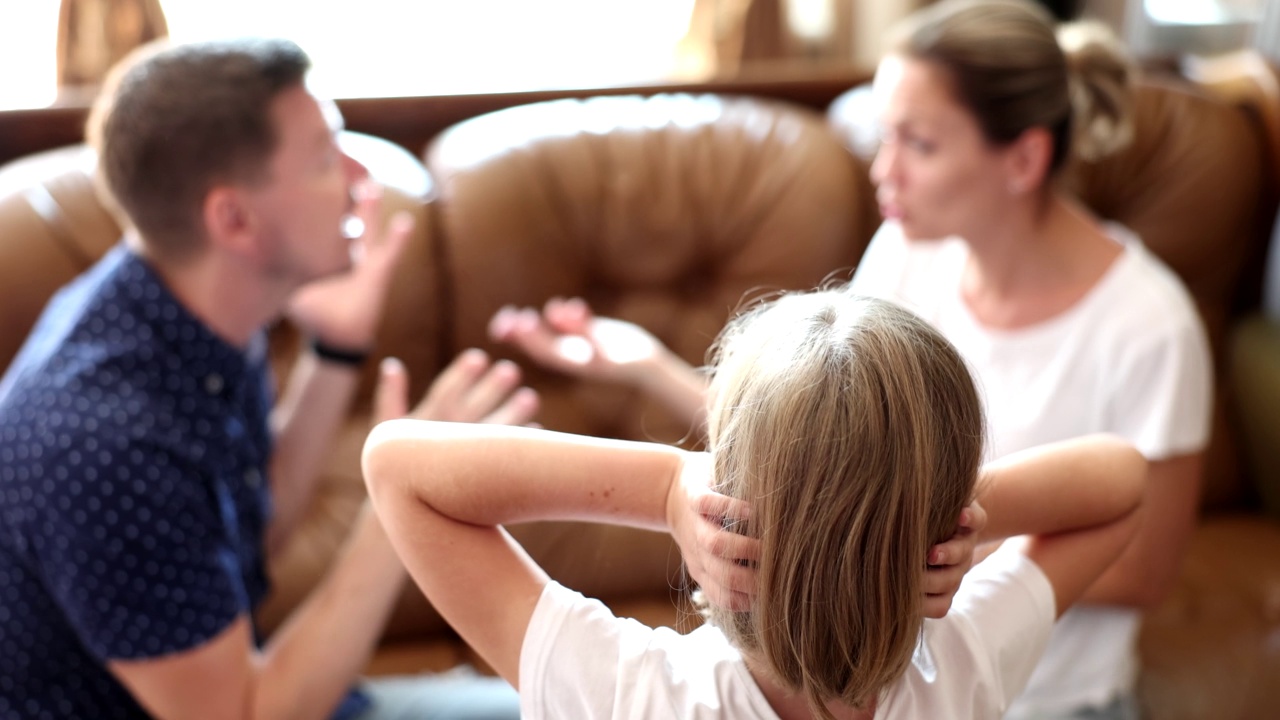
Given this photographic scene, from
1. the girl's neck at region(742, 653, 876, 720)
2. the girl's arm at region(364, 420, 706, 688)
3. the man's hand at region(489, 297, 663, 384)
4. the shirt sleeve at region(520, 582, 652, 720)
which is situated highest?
the girl's arm at region(364, 420, 706, 688)

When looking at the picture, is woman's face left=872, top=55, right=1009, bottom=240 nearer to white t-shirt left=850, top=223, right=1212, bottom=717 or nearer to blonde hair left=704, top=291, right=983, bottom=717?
white t-shirt left=850, top=223, right=1212, bottom=717

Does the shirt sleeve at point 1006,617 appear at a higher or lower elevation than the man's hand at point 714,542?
lower

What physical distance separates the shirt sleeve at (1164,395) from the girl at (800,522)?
395 mm

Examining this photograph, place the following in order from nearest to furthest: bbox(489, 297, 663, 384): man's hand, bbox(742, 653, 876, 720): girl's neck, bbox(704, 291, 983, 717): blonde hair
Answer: bbox(704, 291, 983, 717): blonde hair, bbox(742, 653, 876, 720): girl's neck, bbox(489, 297, 663, 384): man's hand

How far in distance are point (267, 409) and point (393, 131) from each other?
74cm

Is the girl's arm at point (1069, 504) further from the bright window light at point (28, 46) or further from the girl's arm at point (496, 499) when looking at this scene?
the bright window light at point (28, 46)

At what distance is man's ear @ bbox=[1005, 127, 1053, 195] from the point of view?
137 cm

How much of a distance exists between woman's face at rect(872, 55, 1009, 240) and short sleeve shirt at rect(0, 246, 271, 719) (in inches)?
33.1

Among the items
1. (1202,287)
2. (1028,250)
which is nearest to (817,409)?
(1028,250)

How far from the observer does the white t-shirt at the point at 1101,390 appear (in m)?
1.28

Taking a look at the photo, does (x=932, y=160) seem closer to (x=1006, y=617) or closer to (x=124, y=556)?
(x=1006, y=617)

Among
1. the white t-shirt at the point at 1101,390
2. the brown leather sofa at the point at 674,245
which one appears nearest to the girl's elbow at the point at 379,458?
the white t-shirt at the point at 1101,390

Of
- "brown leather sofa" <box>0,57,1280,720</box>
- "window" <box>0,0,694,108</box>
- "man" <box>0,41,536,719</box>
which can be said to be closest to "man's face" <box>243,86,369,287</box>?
"man" <box>0,41,536,719</box>

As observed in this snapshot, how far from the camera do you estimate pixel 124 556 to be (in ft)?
3.40
